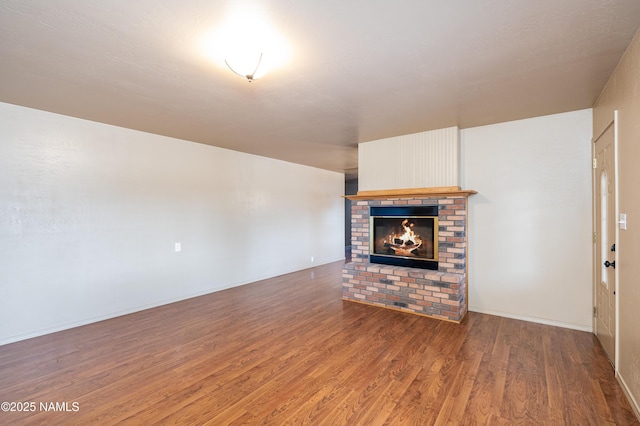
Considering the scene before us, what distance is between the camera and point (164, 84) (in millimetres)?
2648

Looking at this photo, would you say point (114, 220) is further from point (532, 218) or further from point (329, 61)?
point (532, 218)

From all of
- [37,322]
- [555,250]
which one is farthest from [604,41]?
[37,322]

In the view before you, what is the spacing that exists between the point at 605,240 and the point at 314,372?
120 inches

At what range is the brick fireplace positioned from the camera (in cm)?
372

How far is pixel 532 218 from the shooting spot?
141 inches

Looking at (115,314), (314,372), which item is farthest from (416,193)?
(115,314)

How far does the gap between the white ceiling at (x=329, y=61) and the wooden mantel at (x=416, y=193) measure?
2.83 ft

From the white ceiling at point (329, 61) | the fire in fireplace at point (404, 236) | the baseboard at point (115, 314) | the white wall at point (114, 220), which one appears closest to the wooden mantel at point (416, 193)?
the fire in fireplace at point (404, 236)

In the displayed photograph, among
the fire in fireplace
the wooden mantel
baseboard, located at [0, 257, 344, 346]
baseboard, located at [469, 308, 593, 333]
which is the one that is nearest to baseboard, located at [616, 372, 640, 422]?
baseboard, located at [469, 308, 593, 333]

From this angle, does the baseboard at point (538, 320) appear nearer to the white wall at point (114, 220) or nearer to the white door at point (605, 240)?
the white door at point (605, 240)

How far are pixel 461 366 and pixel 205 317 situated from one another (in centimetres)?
306

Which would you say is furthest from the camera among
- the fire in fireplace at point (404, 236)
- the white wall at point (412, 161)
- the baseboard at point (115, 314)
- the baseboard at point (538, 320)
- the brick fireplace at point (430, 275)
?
the fire in fireplace at point (404, 236)

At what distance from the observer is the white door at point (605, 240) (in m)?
2.53

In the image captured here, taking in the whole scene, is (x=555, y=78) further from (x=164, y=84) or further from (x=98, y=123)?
(x=98, y=123)
